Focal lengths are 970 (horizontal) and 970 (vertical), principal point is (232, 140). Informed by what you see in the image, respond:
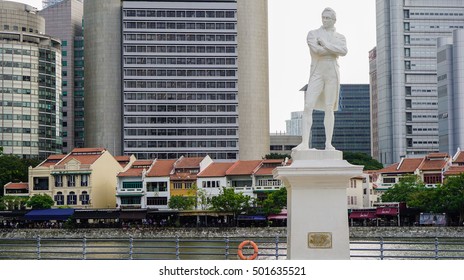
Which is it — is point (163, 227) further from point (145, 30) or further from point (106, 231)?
point (145, 30)

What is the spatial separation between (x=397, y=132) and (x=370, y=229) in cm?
7744

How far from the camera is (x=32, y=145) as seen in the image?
148 metres

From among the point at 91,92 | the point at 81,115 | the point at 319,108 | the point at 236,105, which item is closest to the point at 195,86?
the point at 236,105

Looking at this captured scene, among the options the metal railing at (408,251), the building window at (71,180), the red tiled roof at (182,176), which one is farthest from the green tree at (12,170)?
the metal railing at (408,251)

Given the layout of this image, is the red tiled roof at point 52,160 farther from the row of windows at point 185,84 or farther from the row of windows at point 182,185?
the row of windows at point 185,84

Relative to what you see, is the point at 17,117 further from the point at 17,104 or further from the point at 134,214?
the point at 134,214

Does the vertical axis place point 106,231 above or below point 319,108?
below

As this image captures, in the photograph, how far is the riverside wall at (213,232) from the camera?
294 feet

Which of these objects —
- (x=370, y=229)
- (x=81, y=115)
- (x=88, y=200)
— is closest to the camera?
(x=370, y=229)

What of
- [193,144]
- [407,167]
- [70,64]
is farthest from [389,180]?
[70,64]

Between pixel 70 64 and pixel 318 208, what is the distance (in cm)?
16756

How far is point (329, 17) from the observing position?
21.8m

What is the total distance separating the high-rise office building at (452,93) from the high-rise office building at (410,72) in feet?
42.5

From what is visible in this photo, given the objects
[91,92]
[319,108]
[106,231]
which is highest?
[91,92]
